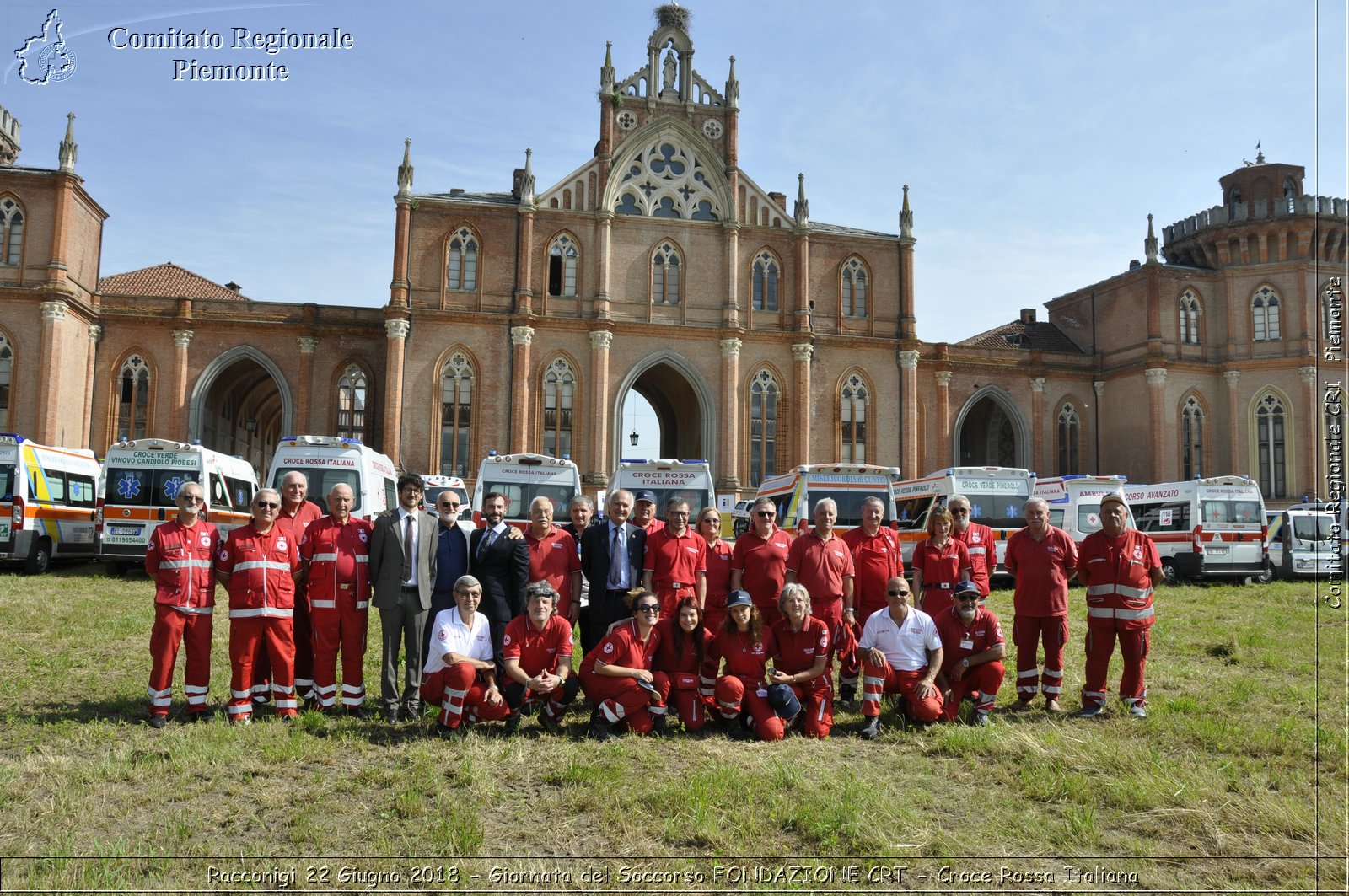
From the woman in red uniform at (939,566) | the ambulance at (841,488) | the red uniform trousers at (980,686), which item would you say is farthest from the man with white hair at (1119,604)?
the ambulance at (841,488)

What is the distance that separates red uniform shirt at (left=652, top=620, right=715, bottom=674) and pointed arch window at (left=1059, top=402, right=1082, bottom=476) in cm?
3810

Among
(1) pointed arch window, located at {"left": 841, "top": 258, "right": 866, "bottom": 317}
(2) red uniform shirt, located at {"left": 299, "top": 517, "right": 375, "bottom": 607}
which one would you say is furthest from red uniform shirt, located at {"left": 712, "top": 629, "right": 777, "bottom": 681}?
(1) pointed arch window, located at {"left": 841, "top": 258, "right": 866, "bottom": 317}

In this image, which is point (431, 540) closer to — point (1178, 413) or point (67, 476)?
point (67, 476)

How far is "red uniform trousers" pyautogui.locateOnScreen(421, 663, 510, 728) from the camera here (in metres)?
7.13

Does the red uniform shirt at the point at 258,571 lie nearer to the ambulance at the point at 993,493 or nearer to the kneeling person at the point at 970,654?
the kneeling person at the point at 970,654

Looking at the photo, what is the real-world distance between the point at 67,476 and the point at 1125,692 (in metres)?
19.5

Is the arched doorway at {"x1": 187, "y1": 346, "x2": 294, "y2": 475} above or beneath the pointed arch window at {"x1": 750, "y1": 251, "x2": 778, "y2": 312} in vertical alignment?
beneath

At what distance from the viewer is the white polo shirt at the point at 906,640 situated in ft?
25.3

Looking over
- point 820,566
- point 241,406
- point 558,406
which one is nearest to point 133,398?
point 241,406

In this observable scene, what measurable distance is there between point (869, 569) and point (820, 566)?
1.02 metres

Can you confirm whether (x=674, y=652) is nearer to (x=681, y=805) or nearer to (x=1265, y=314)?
(x=681, y=805)

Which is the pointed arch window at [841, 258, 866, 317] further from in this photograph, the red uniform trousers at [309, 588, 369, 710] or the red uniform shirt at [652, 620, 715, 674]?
the red uniform trousers at [309, 588, 369, 710]

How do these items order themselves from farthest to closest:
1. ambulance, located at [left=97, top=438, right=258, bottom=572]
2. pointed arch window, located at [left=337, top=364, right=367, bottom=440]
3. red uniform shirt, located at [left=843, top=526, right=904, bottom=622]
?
pointed arch window, located at [left=337, top=364, right=367, bottom=440]
ambulance, located at [left=97, top=438, right=258, bottom=572]
red uniform shirt, located at [left=843, top=526, right=904, bottom=622]

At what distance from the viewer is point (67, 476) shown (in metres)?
19.1
